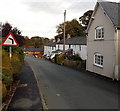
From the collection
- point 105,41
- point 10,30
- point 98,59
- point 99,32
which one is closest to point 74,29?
point 10,30

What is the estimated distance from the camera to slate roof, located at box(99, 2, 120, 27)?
15.3 metres

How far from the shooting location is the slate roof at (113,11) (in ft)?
50.3

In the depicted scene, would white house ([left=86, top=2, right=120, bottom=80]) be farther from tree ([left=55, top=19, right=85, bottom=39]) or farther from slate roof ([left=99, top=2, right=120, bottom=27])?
tree ([left=55, top=19, right=85, bottom=39])

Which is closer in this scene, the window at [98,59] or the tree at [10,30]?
the window at [98,59]

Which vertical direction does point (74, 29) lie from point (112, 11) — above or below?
above

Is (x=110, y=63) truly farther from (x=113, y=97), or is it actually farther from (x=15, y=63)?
(x=15, y=63)

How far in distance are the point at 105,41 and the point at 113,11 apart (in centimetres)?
321

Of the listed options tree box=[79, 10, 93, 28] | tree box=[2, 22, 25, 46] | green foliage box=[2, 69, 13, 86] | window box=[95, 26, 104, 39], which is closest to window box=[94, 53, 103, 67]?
window box=[95, 26, 104, 39]

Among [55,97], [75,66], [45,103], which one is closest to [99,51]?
[75,66]

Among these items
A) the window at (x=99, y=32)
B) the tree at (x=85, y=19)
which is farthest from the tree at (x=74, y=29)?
the window at (x=99, y=32)

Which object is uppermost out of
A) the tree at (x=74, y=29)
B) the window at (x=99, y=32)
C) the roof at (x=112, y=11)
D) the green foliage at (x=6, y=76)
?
the tree at (x=74, y=29)

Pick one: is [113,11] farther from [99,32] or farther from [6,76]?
[6,76]

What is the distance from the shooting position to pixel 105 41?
54.4 ft

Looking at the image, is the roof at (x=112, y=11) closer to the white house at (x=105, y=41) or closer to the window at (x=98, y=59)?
the white house at (x=105, y=41)
